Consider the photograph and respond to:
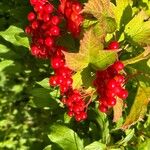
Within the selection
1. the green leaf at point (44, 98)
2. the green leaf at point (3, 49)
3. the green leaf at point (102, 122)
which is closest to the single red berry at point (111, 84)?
the green leaf at point (102, 122)

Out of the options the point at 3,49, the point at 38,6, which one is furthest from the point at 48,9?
the point at 3,49

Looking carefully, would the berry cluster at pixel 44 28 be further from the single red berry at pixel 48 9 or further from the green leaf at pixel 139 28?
the green leaf at pixel 139 28

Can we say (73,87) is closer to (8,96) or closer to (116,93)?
(116,93)

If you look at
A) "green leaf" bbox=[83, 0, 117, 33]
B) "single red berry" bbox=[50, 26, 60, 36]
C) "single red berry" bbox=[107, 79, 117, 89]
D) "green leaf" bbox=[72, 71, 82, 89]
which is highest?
"green leaf" bbox=[83, 0, 117, 33]

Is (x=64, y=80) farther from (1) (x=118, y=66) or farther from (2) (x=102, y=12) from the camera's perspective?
(2) (x=102, y=12)

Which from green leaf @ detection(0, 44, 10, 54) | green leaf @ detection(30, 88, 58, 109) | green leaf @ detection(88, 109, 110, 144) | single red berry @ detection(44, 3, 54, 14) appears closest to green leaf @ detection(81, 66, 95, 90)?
single red berry @ detection(44, 3, 54, 14)

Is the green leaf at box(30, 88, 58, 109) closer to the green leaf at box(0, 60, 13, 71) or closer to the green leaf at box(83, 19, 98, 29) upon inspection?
the green leaf at box(0, 60, 13, 71)
